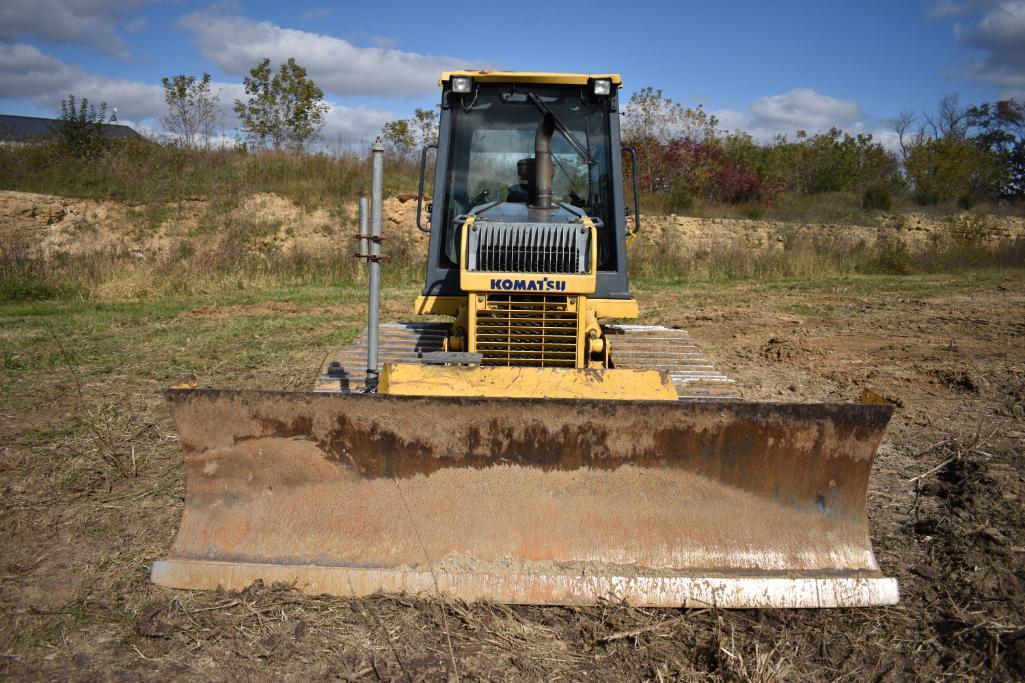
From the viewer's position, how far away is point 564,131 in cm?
480

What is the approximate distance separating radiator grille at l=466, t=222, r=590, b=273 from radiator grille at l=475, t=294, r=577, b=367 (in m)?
0.18

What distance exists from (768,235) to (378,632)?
21.5 meters

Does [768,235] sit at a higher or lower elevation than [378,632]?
higher

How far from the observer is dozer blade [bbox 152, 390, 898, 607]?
11.1 ft

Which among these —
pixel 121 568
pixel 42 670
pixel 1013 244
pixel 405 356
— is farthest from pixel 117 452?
pixel 1013 244

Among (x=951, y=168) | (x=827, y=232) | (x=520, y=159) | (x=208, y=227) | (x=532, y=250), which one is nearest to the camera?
(x=532, y=250)

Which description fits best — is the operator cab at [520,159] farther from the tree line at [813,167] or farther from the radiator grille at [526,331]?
the tree line at [813,167]

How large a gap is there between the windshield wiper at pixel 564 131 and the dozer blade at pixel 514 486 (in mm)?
2022

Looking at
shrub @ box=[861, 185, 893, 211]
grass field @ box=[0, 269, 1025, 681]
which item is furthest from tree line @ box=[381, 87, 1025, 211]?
grass field @ box=[0, 269, 1025, 681]

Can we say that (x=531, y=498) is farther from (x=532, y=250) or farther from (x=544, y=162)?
(x=544, y=162)

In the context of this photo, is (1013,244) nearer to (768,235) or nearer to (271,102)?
(768,235)

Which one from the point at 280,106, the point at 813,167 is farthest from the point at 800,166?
the point at 280,106

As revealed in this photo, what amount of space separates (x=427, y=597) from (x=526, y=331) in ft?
5.63

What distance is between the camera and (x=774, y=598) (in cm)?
323
